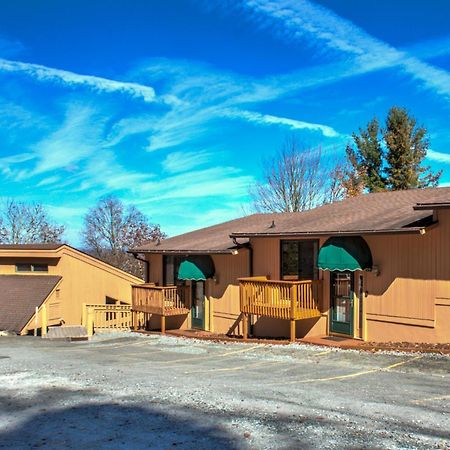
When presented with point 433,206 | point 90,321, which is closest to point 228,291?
point 90,321

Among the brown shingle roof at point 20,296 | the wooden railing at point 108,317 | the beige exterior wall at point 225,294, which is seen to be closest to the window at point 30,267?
the brown shingle roof at point 20,296

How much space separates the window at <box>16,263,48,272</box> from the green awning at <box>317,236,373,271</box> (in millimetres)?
16031

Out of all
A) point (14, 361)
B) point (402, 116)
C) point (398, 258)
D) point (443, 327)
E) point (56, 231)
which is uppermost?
point (402, 116)

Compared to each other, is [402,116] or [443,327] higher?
[402,116]

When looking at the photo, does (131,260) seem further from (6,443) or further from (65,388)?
(6,443)

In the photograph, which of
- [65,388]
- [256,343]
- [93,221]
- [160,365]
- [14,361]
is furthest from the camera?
[93,221]

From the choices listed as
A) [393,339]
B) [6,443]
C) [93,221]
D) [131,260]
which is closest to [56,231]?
[93,221]

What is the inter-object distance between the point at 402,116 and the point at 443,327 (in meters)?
29.4

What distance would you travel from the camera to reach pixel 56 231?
5294cm

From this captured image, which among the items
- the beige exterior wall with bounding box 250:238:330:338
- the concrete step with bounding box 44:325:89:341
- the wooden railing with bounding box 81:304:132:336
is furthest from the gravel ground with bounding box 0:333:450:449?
the wooden railing with bounding box 81:304:132:336

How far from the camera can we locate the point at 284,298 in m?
14.6

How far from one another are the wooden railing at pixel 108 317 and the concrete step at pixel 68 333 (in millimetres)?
409

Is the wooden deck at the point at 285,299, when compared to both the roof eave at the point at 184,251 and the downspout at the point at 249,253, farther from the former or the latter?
the roof eave at the point at 184,251

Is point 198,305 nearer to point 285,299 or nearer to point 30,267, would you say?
point 285,299
